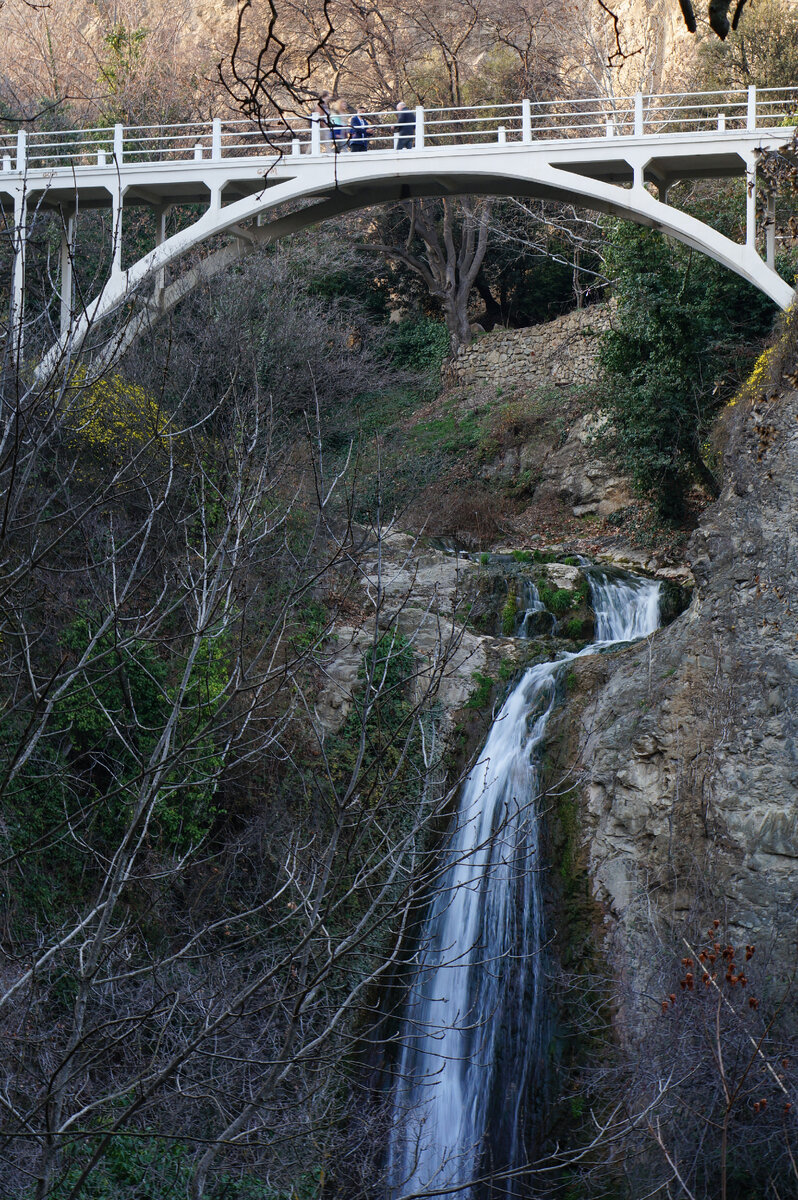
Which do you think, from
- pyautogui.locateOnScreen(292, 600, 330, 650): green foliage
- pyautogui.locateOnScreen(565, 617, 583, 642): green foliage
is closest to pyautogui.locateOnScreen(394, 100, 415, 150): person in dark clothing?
pyautogui.locateOnScreen(292, 600, 330, 650): green foliage

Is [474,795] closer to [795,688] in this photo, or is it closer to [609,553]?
[795,688]

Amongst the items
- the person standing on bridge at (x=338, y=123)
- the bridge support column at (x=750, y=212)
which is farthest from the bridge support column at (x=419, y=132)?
the bridge support column at (x=750, y=212)

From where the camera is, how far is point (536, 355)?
23.2 meters

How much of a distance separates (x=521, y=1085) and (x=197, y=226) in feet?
38.4

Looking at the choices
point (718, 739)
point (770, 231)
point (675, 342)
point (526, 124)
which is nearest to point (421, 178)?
point (526, 124)

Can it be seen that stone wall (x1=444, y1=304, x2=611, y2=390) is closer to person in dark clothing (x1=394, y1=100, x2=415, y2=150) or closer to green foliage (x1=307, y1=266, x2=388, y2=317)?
green foliage (x1=307, y1=266, x2=388, y2=317)

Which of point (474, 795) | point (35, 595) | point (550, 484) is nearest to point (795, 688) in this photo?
point (474, 795)

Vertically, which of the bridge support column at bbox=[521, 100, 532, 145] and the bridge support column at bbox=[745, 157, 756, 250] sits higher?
the bridge support column at bbox=[521, 100, 532, 145]

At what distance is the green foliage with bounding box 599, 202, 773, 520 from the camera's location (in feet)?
52.5

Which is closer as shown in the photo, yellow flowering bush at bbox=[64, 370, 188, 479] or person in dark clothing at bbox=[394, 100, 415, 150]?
yellow flowering bush at bbox=[64, 370, 188, 479]

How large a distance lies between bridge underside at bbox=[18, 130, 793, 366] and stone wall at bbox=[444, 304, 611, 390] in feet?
20.3

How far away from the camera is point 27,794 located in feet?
33.5

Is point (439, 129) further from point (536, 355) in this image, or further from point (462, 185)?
point (462, 185)

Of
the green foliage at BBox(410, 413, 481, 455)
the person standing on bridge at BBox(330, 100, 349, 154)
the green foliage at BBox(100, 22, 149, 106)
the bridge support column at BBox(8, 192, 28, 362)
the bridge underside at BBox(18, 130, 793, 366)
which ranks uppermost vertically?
the green foliage at BBox(100, 22, 149, 106)
